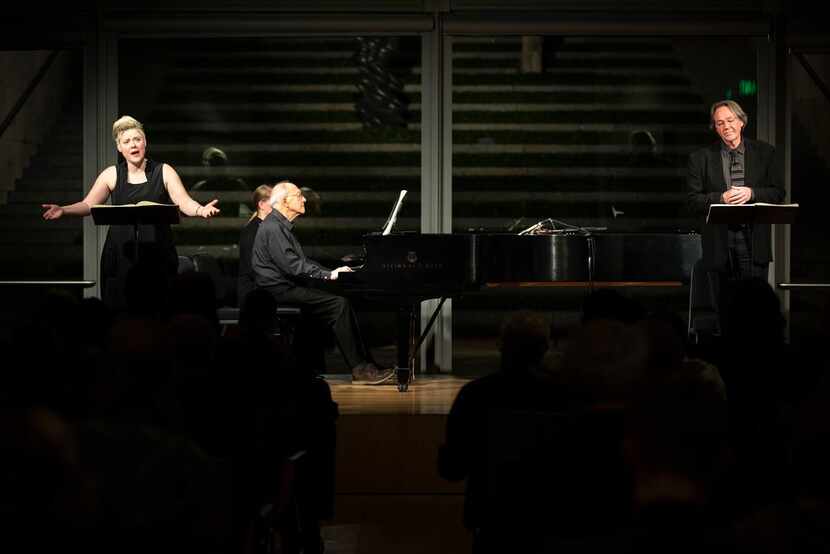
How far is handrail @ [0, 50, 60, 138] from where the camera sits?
28.8ft

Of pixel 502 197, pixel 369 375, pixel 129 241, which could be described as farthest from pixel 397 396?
pixel 502 197

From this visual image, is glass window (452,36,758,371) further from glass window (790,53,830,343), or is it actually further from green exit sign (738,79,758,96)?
glass window (790,53,830,343)

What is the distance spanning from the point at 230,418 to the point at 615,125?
21.6ft

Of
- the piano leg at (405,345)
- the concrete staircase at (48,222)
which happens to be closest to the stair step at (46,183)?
the concrete staircase at (48,222)

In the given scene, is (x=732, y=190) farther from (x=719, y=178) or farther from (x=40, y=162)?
(x=40, y=162)

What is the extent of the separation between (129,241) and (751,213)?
3.33m

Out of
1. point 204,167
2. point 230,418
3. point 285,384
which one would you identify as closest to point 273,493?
point 230,418

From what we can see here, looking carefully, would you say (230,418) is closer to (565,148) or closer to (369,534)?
(369,534)

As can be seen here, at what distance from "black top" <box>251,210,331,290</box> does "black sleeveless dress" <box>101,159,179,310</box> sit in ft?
3.01

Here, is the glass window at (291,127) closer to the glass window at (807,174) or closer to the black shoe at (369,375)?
the black shoe at (369,375)

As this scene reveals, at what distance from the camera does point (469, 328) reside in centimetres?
947

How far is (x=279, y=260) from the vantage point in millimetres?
7855

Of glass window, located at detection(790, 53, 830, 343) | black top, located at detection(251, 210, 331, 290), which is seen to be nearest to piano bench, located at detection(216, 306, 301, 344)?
black top, located at detection(251, 210, 331, 290)

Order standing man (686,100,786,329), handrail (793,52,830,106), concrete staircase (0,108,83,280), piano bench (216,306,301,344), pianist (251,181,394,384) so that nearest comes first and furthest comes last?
standing man (686,100,786,329) → piano bench (216,306,301,344) → pianist (251,181,394,384) → handrail (793,52,830,106) → concrete staircase (0,108,83,280)
